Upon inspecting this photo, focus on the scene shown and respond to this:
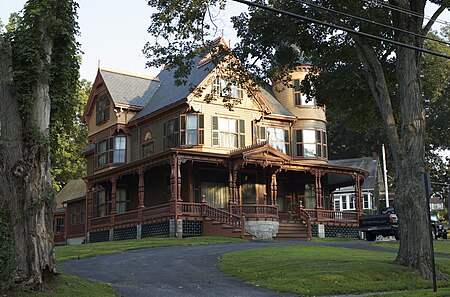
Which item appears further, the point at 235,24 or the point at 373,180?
the point at 373,180

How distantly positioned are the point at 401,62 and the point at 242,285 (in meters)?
7.83

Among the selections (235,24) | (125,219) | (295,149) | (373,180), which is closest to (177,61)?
(235,24)

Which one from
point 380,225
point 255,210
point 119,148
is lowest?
point 380,225

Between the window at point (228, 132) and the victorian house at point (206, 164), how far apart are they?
7cm

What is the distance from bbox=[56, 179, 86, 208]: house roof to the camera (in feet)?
156

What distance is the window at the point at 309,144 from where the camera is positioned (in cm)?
3909

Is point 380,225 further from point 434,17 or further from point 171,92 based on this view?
point 434,17

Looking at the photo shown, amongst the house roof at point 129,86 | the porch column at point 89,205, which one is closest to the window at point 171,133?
the house roof at point 129,86

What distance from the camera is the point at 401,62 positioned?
55.5 ft

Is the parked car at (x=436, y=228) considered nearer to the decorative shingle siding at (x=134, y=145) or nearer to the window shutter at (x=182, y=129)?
the window shutter at (x=182, y=129)

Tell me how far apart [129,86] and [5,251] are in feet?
97.9

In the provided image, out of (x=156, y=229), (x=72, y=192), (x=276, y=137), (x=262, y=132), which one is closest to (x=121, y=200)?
(x=156, y=229)

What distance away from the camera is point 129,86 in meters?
40.4

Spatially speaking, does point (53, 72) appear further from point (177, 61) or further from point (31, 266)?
point (177, 61)
